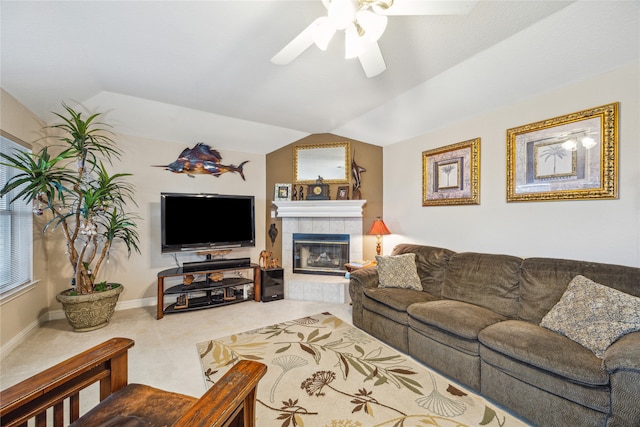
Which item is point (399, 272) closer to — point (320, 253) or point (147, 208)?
point (320, 253)

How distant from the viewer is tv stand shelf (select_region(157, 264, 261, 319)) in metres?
3.36

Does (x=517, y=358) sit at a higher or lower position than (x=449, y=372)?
higher

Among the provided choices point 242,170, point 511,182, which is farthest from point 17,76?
point 511,182

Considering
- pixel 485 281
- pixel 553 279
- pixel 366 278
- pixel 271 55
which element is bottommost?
pixel 366 278

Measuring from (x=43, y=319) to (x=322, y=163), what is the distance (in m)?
4.10

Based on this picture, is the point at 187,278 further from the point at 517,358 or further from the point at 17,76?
the point at 517,358

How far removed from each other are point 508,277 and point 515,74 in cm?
182

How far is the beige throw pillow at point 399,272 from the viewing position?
294 cm

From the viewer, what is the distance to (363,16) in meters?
1.38

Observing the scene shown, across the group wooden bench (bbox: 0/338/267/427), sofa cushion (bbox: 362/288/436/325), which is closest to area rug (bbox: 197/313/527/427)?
sofa cushion (bbox: 362/288/436/325)

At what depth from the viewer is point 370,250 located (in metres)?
4.27

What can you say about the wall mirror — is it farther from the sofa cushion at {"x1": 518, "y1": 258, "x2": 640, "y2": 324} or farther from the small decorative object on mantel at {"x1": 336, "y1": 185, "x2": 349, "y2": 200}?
the sofa cushion at {"x1": 518, "y1": 258, "x2": 640, "y2": 324}

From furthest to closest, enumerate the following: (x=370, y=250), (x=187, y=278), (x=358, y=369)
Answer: (x=370, y=250), (x=187, y=278), (x=358, y=369)

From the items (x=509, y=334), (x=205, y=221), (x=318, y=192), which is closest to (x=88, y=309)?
(x=205, y=221)
